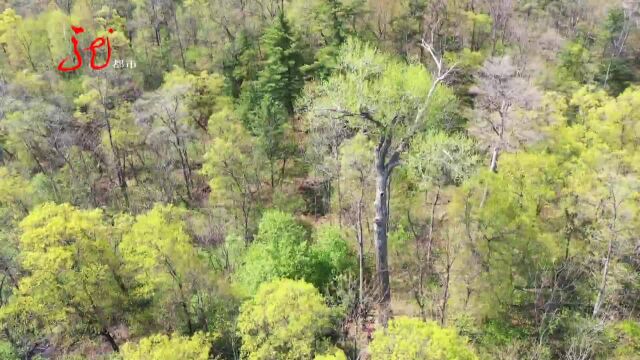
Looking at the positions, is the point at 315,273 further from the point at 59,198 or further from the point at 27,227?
the point at 59,198

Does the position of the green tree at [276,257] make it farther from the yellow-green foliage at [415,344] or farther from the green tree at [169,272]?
the yellow-green foliage at [415,344]

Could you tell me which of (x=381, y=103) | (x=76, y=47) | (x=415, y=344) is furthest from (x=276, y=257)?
(x=76, y=47)

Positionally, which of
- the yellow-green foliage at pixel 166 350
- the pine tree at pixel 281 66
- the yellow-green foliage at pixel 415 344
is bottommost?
the yellow-green foliage at pixel 166 350

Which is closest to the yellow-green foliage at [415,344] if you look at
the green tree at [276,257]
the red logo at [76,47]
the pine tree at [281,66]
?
the green tree at [276,257]

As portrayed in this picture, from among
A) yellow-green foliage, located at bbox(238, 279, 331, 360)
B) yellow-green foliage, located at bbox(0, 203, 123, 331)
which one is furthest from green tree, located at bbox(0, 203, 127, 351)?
yellow-green foliage, located at bbox(238, 279, 331, 360)

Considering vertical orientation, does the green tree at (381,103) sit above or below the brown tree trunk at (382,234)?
above

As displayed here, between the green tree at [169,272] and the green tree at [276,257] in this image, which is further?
the green tree at [276,257]
